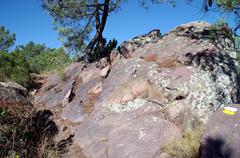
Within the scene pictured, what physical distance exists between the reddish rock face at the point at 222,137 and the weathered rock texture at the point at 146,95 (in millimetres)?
1020

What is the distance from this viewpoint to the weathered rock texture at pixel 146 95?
21.0 ft

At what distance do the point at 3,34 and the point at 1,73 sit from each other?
76.8 feet

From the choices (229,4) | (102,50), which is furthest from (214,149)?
(102,50)

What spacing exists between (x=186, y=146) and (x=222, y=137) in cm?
74

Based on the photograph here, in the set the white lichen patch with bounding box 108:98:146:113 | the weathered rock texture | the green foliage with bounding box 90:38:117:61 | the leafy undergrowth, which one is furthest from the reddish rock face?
the green foliage with bounding box 90:38:117:61

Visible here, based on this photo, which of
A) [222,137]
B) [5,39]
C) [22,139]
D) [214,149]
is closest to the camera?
[214,149]

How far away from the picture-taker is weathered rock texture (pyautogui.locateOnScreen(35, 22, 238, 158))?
6402 millimetres

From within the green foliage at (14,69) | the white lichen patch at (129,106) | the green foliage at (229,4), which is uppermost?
the green foliage at (14,69)

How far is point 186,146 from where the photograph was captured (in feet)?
18.0

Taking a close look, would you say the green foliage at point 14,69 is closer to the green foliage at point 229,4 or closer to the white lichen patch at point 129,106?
the white lichen patch at point 129,106

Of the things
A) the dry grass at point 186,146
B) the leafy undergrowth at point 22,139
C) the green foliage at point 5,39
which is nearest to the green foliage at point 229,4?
the dry grass at point 186,146

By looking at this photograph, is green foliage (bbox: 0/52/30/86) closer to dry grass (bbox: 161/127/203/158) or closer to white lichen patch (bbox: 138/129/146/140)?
white lichen patch (bbox: 138/129/146/140)

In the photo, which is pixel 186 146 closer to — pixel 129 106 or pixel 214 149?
pixel 214 149

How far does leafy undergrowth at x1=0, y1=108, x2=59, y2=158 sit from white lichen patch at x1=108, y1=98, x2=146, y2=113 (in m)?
1.69
